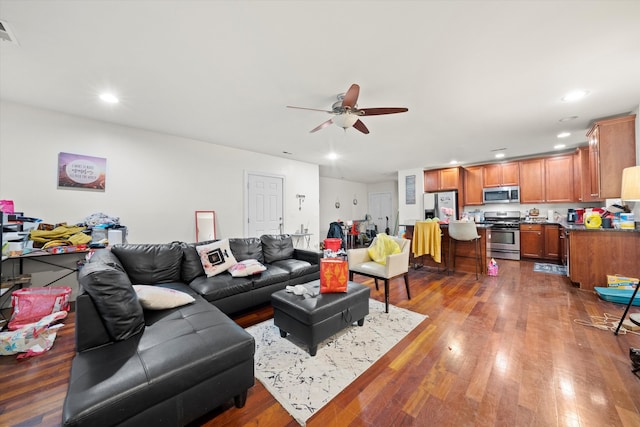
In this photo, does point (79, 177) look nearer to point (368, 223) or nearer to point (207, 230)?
point (207, 230)

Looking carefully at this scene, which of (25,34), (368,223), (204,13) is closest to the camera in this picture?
(204,13)

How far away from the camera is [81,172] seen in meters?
3.16

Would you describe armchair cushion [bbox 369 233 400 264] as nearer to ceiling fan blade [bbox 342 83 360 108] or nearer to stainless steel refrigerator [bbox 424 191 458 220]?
ceiling fan blade [bbox 342 83 360 108]

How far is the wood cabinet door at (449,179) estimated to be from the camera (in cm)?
604

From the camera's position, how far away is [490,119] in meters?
3.26

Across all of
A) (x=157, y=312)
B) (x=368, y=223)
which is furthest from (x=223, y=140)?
(x=368, y=223)

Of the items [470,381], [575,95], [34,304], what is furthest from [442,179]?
[34,304]

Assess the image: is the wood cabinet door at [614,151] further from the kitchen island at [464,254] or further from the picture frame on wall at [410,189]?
the picture frame on wall at [410,189]

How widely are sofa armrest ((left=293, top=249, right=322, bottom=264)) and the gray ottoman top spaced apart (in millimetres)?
1176

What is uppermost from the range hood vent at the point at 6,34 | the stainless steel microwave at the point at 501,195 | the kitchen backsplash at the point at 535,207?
Answer: the range hood vent at the point at 6,34

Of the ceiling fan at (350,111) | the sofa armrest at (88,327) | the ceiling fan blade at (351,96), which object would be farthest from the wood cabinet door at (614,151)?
the sofa armrest at (88,327)

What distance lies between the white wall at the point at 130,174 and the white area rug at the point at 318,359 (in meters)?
2.68

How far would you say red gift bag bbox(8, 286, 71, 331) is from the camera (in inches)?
93.0

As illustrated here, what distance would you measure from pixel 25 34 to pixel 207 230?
305cm
